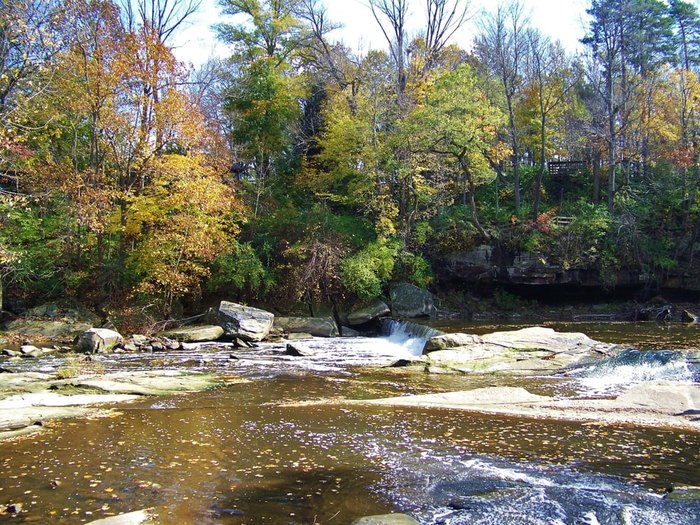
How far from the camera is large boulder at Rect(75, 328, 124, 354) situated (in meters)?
16.5

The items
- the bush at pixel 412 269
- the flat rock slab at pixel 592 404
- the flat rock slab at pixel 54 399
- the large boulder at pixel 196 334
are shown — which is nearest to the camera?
the flat rock slab at pixel 592 404

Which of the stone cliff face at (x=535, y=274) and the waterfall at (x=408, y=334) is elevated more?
the stone cliff face at (x=535, y=274)

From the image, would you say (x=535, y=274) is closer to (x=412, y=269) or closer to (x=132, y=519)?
(x=412, y=269)

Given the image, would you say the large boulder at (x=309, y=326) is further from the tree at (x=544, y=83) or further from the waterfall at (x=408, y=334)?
the tree at (x=544, y=83)

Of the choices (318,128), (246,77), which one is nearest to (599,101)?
(318,128)

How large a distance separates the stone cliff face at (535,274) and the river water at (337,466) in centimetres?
1550

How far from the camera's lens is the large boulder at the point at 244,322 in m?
19.4

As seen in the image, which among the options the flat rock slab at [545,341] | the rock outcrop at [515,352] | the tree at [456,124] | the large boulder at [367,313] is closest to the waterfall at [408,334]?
the large boulder at [367,313]

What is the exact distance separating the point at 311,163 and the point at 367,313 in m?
11.7

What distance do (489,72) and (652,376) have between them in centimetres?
2877

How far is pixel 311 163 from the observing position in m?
31.5

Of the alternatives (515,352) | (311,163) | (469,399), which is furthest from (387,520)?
(311,163)

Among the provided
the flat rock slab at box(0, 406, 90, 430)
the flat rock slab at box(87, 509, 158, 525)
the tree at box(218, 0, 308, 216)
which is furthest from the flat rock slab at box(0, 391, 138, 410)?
the tree at box(218, 0, 308, 216)

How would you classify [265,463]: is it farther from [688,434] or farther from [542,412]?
[688,434]
